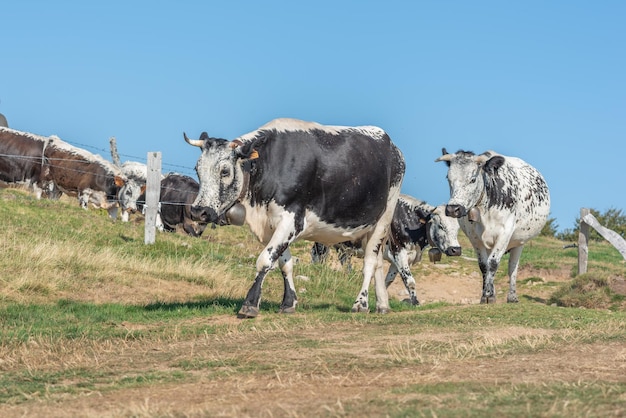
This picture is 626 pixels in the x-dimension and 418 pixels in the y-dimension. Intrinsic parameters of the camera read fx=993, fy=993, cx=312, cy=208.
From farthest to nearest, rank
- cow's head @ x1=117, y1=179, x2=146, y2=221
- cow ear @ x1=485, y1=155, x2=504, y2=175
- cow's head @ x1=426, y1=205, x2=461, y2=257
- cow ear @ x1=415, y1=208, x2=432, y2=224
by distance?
cow's head @ x1=117, y1=179, x2=146, y2=221, cow ear @ x1=415, y1=208, x2=432, y2=224, cow's head @ x1=426, y1=205, x2=461, y2=257, cow ear @ x1=485, y1=155, x2=504, y2=175

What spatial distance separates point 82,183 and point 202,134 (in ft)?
52.3

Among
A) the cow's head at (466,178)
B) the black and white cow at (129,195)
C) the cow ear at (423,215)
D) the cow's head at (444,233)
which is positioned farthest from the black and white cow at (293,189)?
the black and white cow at (129,195)

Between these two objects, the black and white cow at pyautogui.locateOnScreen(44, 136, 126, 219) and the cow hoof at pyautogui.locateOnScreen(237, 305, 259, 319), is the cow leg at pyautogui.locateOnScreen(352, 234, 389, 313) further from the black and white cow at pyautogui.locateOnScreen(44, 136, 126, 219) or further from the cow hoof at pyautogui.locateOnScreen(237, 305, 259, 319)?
the black and white cow at pyautogui.locateOnScreen(44, 136, 126, 219)

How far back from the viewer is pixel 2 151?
93.6ft

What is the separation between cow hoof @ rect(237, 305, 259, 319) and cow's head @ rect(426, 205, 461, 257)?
7.81m

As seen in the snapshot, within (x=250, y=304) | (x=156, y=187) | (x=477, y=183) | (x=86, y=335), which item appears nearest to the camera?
(x=86, y=335)

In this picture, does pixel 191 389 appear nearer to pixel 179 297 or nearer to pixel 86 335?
pixel 86 335

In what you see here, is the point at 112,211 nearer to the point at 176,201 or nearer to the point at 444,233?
the point at 176,201

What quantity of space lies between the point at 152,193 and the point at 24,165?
9936 millimetres

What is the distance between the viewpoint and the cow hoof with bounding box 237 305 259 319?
482 inches

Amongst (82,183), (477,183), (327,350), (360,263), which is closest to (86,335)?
(327,350)

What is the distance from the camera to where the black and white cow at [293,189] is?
1259 centimetres

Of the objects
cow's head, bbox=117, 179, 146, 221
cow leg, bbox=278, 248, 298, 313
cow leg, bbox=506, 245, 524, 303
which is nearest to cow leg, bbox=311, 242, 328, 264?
cow leg, bbox=506, 245, 524, 303

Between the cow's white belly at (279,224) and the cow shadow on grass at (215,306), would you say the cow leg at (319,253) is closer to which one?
the cow shadow on grass at (215,306)
